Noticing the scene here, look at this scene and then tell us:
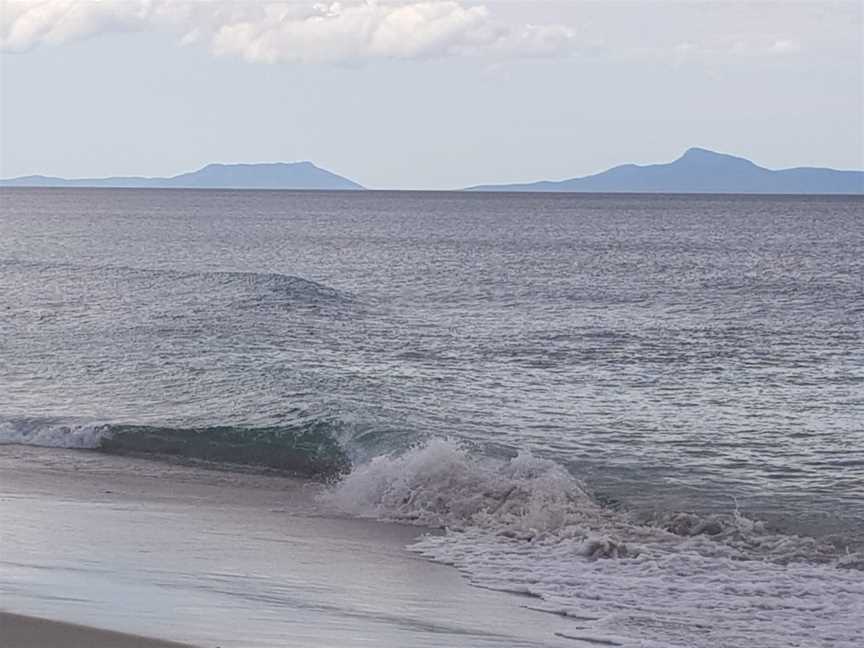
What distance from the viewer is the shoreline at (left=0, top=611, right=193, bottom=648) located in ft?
23.2

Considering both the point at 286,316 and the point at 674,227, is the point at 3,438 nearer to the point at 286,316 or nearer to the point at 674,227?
the point at 286,316

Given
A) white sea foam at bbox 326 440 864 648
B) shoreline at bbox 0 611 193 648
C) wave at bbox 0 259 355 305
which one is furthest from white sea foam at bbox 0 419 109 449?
wave at bbox 0 259 355 305

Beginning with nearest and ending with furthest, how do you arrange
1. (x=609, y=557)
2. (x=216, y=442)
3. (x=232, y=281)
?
1. (x=609, y=557)
2. (x=216, y=442)
3. (x=232, y=281)

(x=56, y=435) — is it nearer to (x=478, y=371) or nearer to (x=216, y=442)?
(x=216, y=442)

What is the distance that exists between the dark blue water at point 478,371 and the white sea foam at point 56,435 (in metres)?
0.04

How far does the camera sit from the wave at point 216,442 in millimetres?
15812

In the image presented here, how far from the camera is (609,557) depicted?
10.9 metres

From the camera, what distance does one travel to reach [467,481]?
13594 mm

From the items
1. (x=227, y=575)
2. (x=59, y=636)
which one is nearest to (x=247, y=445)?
(x=227, y=575)

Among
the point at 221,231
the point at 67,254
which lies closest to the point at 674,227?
the point at 221,231

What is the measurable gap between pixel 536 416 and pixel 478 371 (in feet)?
13.6

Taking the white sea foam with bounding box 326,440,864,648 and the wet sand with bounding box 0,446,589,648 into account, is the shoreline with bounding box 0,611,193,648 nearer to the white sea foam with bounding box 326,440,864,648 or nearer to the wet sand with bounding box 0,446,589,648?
the wet sand with bounding box 0,446,589,648

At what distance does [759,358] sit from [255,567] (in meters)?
16.0

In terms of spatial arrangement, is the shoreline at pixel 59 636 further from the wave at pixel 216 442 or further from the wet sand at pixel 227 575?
the wave at pixel 216 442
